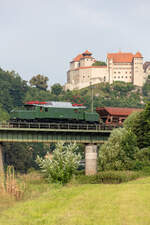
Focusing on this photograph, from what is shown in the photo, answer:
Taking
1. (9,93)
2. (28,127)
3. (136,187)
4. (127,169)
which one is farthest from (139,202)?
(9,93)

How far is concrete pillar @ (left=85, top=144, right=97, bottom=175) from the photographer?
60094 mm

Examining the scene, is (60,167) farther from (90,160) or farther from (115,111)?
(115,111)

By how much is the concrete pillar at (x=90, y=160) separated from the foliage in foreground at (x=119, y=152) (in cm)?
369

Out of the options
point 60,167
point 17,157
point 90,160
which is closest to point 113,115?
Answer: point 90,160

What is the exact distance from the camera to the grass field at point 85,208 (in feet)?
84.9

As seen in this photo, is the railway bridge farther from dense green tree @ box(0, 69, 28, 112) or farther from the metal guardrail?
dense green tree @ box(0, 69, 28, 112)

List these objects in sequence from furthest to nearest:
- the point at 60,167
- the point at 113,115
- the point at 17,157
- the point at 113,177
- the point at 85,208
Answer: the point at 17,157
the point at 113,115
the point at 113,177
the point at 60,167
the point at 85,208

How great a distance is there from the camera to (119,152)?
54.7 meters

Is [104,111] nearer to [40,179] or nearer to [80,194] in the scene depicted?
[40,179]

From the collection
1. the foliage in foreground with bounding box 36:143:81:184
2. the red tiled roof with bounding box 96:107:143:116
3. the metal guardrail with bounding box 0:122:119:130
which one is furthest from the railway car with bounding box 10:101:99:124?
the foliage in foreground with bounding box 36:143:81:184

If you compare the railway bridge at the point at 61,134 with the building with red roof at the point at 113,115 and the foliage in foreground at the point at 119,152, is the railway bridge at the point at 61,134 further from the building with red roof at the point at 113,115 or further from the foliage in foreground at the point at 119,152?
the foliage in foreground at the point at 119,152

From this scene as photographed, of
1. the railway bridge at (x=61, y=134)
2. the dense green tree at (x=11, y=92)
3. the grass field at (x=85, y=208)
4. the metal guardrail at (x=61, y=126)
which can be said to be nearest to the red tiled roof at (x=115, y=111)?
the metal guardrail at (x=61, y=126)

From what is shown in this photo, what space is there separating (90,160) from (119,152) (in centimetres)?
757

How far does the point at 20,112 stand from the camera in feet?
189
